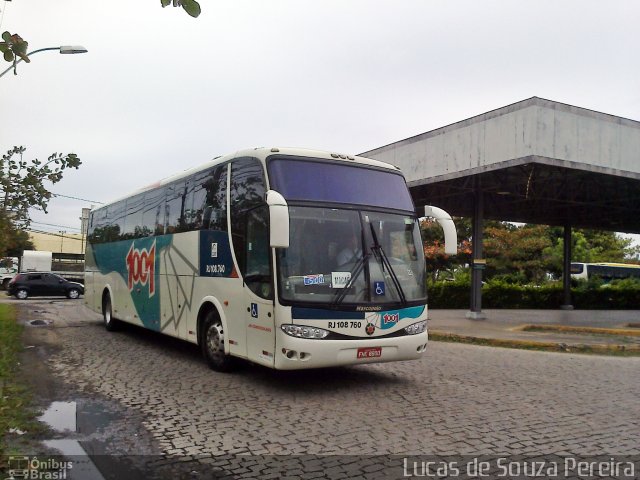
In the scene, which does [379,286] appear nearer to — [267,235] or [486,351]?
[267,235]

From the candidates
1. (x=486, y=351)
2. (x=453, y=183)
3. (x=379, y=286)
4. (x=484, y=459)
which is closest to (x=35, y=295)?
(x=453, y=183)

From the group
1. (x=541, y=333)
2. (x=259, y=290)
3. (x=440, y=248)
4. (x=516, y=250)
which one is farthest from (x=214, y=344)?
(x=516, y=250)

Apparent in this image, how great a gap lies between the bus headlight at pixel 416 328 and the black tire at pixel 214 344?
8.58 feet

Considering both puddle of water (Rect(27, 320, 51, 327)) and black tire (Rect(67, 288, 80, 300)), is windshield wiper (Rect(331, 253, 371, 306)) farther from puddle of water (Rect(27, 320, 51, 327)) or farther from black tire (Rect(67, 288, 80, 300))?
black tire (Rect(67, 288, 80, 300))

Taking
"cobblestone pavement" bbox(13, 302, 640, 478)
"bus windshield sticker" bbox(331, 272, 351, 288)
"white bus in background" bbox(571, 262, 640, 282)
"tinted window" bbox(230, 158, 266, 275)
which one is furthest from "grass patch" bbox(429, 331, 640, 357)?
"white bus in background" bbox(571, 262, 640, 282)

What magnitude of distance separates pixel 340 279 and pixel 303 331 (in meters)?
0.81

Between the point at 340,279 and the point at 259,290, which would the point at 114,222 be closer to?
the point at 259,290

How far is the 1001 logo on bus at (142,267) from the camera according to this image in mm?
11219

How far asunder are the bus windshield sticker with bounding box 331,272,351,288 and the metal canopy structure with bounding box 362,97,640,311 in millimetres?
8647

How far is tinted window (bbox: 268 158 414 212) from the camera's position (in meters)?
7.46

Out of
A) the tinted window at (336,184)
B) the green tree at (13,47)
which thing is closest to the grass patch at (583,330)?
the tinted window at (336,184)

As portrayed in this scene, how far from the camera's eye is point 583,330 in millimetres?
16547

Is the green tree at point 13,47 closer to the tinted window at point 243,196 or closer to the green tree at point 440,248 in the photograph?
the tinted window at point 243,196

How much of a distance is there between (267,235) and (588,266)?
43.1 m
